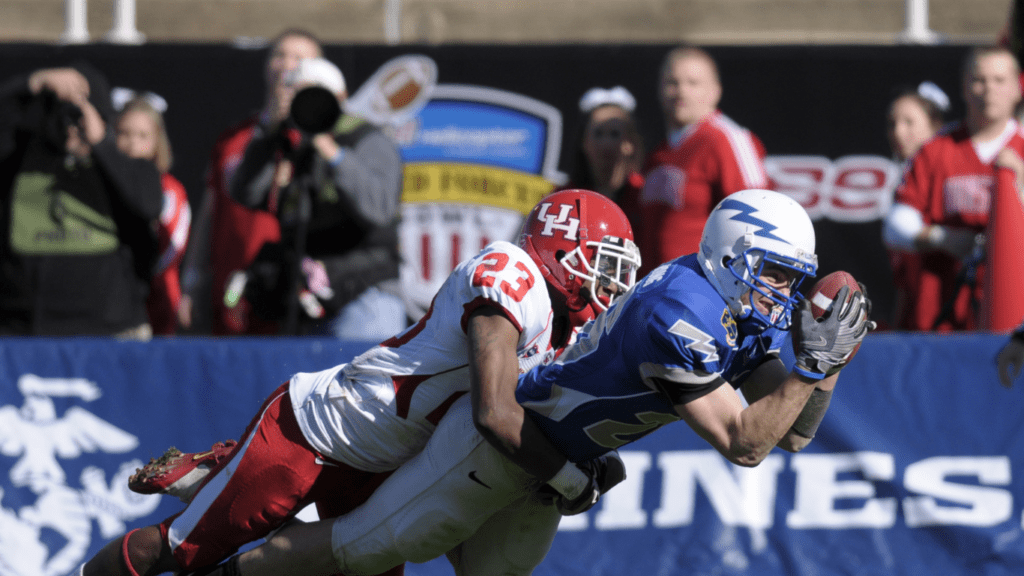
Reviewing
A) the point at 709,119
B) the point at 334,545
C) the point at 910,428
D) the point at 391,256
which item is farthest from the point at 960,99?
the point at 334,545

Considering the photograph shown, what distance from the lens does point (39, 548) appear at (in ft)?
Result: 17.0

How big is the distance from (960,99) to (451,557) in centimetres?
461

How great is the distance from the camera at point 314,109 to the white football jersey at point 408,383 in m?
1.90

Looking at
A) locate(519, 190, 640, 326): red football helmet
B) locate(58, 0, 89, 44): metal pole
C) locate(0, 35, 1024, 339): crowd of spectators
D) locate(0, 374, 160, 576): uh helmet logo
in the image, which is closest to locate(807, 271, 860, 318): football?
locate(519, 190, 640, 326): red football helmet

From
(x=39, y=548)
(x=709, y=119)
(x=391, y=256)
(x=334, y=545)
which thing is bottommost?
(x=39, y=548)

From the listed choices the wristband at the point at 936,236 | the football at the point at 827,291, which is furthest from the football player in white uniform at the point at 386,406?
the wristband at the point at 936,236

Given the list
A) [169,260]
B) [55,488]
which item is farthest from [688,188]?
[55,488]

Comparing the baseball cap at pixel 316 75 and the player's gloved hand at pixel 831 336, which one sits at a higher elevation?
the baseball cap at pixel 316 75

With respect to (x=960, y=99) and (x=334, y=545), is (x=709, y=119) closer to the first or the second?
(x=960, y=99)

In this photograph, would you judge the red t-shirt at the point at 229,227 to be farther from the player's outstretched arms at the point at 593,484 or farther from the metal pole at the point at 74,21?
the player's outstretched arms at the point at 593,484

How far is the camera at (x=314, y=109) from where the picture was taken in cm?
554

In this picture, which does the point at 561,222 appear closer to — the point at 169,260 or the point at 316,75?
the point at 316,75

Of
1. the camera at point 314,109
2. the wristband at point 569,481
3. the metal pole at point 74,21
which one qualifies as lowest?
the wristband at point 569,481

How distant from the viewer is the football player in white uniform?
147 inches
